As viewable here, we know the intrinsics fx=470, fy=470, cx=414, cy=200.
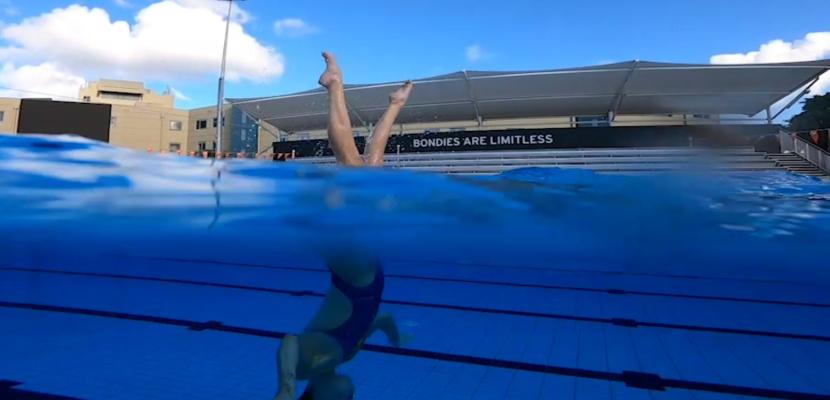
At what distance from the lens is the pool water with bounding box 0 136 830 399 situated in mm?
5324

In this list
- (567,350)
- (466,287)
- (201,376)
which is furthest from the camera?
(466,287)

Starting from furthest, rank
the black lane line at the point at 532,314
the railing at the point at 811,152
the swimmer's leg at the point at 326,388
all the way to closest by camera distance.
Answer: the railing at the point at 811,152 < the black lane line at the point at 532,314 < the swimmer's leg at the point at 326,388

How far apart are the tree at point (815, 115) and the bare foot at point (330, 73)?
26.7 meters

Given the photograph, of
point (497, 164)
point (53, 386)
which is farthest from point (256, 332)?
point (497, 164)

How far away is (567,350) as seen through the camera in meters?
6.40

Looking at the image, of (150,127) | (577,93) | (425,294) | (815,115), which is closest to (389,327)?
(425,294)

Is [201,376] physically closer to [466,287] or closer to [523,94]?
[466,287]

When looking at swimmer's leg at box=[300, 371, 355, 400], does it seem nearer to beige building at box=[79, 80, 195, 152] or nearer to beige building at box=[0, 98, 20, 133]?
beige building at box=[79, 80, 195, 152]

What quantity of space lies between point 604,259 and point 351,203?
5.70m

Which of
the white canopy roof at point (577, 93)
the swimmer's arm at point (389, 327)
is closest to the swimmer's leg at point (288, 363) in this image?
the swimmer's arm at point (389, 327)

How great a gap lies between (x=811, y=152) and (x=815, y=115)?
14.5 meters

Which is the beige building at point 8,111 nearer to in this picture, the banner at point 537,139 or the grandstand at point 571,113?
the grandstand at point 571,113

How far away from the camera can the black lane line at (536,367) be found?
5023mm

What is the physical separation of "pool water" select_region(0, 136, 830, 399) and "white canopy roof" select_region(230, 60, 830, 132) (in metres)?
12.5
